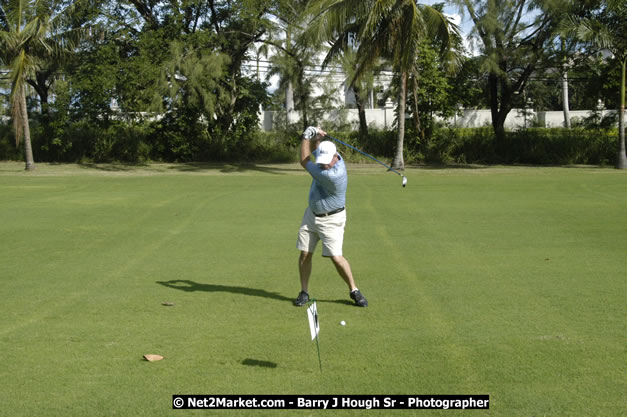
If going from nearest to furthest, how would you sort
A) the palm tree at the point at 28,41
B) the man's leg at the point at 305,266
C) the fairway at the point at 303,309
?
the fairway at the point at 303,309 → the man's leg at the point at 305,266 → the palm tree at the point at 28,41

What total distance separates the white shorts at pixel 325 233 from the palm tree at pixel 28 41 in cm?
2346

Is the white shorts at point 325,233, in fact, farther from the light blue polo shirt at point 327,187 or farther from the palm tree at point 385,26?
the palm tree at point 385,26

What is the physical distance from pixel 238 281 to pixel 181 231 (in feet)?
14.2

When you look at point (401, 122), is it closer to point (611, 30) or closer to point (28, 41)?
point (611, 30)

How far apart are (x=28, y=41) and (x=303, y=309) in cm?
2461

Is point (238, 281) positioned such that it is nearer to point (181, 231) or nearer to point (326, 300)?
point (326, 300)

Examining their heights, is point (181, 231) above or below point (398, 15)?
below

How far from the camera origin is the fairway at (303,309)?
4828 mm

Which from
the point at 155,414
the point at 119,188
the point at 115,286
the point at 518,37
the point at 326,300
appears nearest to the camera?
the point at 155,414

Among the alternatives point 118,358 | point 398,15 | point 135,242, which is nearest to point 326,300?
point 118,358

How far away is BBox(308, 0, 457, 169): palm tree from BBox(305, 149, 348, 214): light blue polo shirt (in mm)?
18632

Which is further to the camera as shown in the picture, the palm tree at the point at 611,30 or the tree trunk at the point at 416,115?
the tree trunk at the point at 416,115

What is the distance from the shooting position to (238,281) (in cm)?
840

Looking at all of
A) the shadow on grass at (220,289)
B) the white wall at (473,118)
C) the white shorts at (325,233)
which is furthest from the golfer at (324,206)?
the white wall at (473,118)
